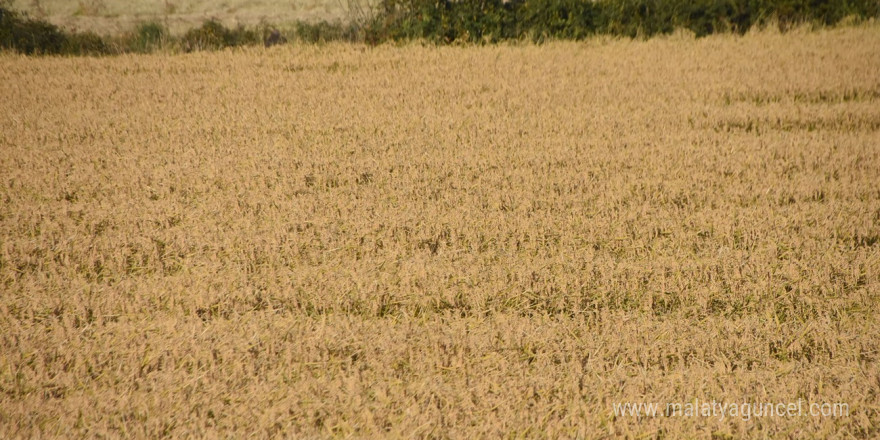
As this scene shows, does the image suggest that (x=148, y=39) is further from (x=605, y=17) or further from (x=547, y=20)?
(x=605, y=17)

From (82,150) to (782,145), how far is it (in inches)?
250

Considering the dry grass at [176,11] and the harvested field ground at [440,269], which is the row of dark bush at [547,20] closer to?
the harvested field ground at [440,269]

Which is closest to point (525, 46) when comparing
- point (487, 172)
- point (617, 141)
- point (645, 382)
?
point (617, 141)

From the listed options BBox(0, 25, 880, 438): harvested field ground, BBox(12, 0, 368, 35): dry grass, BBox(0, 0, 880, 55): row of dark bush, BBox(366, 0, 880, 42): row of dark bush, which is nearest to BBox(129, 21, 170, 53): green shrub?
BBox(0, 0, 880, 55): row of dark bush

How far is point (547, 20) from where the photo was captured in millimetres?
13492

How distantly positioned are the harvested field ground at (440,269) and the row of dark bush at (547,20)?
Result: 5386mm

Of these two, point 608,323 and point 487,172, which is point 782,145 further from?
point 608,323

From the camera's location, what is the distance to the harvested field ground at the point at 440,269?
8.56 feet

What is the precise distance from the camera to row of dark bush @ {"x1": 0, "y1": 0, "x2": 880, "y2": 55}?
43.7 feet

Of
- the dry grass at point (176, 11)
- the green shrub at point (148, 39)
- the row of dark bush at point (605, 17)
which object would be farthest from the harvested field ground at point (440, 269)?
the dry grass at point (176, 11)

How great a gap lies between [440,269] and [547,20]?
10705mm

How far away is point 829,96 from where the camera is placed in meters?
8.53

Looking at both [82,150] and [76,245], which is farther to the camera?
[82,150]

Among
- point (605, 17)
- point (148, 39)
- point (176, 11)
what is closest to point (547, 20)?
point (605, 17)
